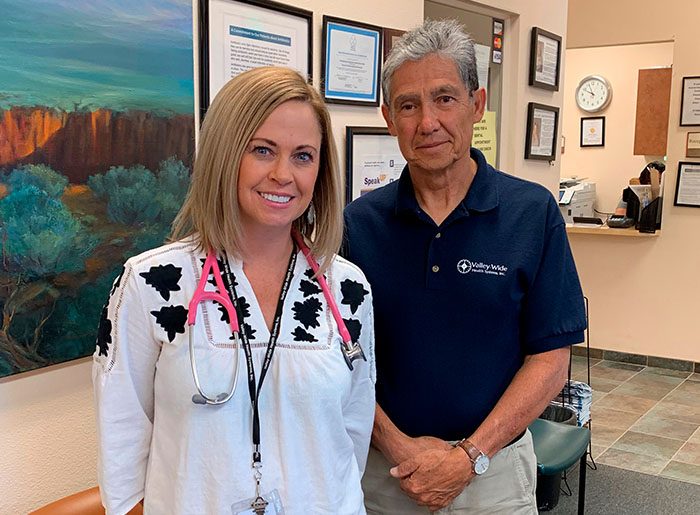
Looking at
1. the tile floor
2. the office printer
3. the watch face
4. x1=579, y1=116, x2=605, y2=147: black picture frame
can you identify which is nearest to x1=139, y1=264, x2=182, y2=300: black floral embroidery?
the watch face

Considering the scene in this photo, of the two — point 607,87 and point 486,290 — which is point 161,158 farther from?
point 607,87

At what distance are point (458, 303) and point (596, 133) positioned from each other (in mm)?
6261

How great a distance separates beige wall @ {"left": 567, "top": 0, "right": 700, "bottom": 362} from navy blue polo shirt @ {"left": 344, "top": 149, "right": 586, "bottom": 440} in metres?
4.15

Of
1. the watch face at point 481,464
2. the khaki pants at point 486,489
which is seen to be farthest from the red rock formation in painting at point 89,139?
the watch face at point 481,464

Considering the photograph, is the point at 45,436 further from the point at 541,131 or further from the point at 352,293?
the point at 541,131

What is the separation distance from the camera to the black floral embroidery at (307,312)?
1.24 metres

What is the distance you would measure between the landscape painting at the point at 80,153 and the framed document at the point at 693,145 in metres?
4.37

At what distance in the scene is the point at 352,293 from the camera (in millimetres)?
1340

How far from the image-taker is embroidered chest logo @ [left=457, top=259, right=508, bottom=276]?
151 cm

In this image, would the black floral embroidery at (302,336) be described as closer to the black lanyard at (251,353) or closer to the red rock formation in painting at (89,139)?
the black lanyard at (251,353)

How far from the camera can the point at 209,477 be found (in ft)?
3.76

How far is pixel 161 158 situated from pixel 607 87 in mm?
6317

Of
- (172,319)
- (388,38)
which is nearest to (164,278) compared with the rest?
(172,319)

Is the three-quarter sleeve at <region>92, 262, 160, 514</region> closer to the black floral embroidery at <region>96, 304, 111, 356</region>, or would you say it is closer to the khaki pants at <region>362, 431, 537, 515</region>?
the black floral embroidery at <region>96, 304, 111, 356</region>
